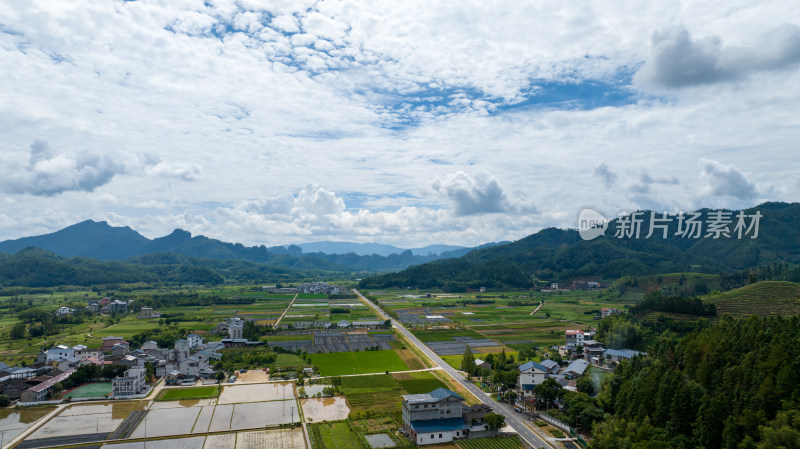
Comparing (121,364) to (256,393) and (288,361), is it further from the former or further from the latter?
(256,393)

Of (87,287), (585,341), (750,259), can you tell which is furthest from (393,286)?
(750,259)

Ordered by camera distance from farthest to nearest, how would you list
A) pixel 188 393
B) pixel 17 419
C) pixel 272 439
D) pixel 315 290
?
pixel 315 290 → pixel 188 393 → pixel 17 419 → pixel 272 439

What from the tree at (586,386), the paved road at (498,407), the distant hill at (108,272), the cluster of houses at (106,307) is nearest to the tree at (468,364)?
the paved road at (498,407)

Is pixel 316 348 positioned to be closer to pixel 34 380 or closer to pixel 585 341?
pixel 34 380

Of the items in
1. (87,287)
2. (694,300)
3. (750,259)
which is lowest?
(87,287)

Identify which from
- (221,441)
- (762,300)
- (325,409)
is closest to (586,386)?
(325,409)

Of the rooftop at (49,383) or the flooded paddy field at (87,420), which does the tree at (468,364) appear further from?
the rooftop at (49,383)

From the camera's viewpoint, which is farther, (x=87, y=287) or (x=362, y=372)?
(x=87, y=287)
